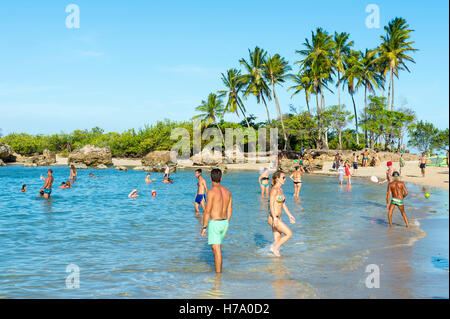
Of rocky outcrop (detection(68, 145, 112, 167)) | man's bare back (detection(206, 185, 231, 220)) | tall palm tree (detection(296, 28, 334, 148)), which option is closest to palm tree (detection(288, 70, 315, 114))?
tall palm tree (detection(296, 28, 334, 148))

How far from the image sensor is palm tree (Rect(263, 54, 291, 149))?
5619 centimetres

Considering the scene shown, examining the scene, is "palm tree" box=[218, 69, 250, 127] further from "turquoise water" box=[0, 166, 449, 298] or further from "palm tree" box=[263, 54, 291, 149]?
"turquoise water" box=[0, 166, 449, 298]

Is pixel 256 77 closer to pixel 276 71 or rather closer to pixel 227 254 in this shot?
pixel 276 71

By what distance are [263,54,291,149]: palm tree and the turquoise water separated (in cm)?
4088

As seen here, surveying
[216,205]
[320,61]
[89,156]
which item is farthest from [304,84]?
[216,205]

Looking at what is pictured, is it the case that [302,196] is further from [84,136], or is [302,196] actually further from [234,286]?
[84,136]

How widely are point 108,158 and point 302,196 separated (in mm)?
43205

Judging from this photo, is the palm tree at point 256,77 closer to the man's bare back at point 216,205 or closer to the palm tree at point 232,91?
the palm tree at point 232,91

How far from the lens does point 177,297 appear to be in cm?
650

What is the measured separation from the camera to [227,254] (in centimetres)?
939

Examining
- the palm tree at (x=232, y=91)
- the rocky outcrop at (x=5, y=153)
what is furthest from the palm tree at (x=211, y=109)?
the rocky outcrop at (x=5, y=153)

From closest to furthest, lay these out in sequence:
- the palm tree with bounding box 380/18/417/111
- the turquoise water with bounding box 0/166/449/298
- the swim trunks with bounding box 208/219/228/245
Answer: the turquoise water with bounding box 0/166/449/298, the swim trunks with bounding box 208/219/228/245, the palm tree with bounding box 380/18/417/111

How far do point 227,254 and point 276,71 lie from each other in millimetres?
50405
